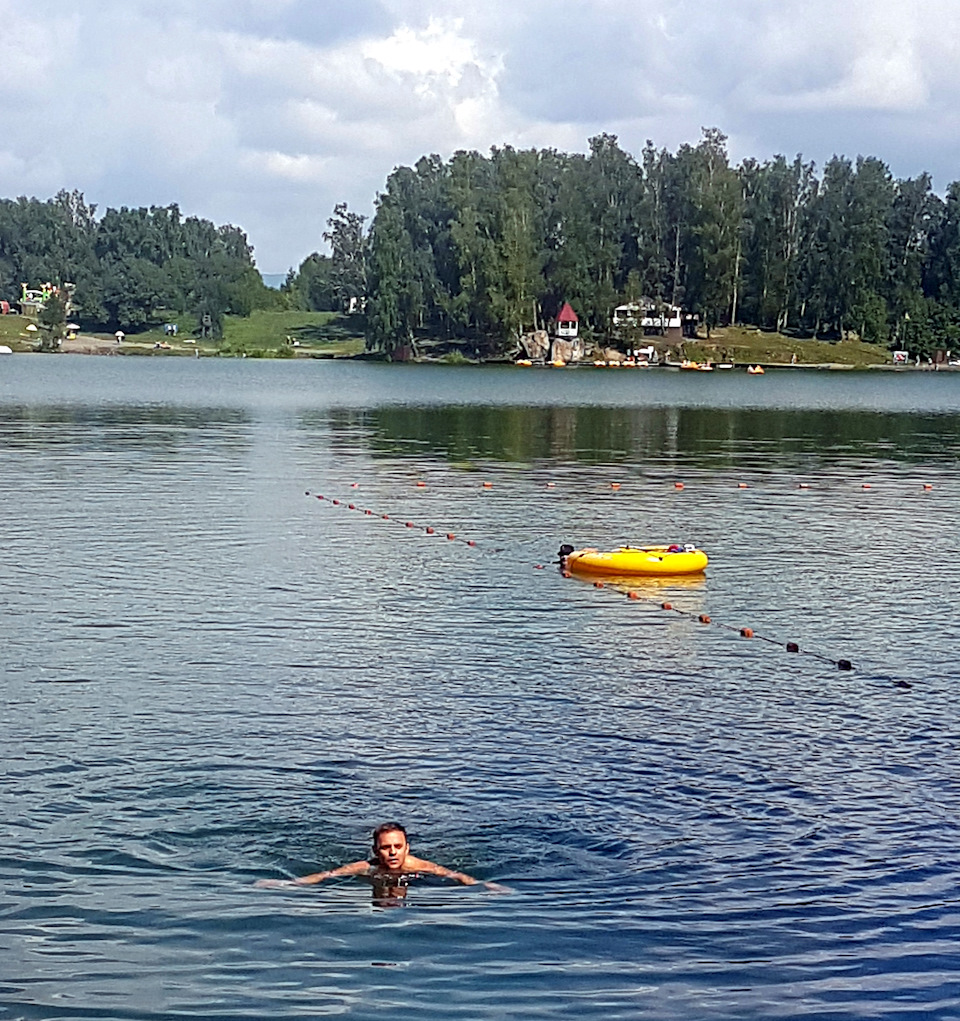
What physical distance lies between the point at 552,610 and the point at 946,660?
8.48m

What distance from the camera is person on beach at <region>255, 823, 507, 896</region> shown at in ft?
58.1

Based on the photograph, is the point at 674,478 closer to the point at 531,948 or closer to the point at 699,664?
the point at 699,664

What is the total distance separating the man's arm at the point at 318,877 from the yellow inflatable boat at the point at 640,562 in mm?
19821

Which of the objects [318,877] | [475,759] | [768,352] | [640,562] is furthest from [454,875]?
[768,352]

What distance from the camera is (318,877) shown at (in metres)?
18.3

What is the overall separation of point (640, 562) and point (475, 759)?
1577 cm

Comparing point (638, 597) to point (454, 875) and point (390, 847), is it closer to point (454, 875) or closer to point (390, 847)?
point (454, 875)

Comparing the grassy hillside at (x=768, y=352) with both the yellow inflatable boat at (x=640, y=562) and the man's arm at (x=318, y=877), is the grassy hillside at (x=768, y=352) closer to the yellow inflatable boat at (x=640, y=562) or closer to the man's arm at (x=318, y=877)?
the yellow inflatable boat at (x=640, y=562)

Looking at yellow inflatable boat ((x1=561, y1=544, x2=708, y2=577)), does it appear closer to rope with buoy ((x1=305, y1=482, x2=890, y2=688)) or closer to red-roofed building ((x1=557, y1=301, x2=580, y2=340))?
rope with buoy ((x1=305, y1=482, x2=890, y2=688))

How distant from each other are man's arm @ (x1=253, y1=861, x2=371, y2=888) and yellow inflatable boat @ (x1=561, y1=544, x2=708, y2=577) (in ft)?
65.0

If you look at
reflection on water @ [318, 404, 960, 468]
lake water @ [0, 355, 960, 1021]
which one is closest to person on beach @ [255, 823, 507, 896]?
lake water @ [0, 355, 960, 1021]

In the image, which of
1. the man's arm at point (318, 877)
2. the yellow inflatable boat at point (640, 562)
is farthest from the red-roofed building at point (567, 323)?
the man's arm at point (318, 877)

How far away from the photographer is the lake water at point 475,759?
52.8 ft

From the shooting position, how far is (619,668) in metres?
28.5
